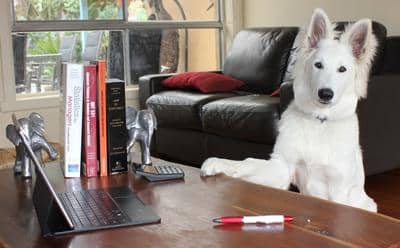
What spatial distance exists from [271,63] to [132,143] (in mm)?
2376

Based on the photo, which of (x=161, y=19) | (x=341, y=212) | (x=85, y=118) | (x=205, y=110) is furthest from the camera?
(x=161, y=19)

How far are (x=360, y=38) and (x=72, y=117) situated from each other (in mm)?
1083

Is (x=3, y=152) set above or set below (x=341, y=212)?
below

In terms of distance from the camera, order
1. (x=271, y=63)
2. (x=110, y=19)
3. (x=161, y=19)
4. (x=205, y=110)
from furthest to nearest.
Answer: (x=161, y=19), (x=110, y=19), (x=271, y=63), (x=205, y=110)

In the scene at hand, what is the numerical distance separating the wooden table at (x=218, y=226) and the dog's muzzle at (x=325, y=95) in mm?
737

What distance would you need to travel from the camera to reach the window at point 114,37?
4.08m

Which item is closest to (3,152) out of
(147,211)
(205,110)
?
(205,110)

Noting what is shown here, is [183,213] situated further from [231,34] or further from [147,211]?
[231,34]

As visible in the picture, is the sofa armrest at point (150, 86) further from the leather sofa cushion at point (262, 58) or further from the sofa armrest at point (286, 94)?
the sofa armrest at point (286, 94)

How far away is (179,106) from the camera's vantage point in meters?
3.68

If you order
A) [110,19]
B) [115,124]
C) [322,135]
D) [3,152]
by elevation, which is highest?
[110,19]

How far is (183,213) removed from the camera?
3.99 feet

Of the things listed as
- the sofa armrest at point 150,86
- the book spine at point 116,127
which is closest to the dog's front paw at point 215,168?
the book spine at point 116,127

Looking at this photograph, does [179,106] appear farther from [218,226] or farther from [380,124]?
[218,226]
